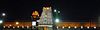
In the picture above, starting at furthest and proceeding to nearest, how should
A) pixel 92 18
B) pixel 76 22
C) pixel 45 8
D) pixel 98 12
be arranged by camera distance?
1. pixel 76 22
2. pixel 92 18
3. pixel 98 12
4. pixel 45 8

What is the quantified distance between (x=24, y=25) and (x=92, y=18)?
24811 mm

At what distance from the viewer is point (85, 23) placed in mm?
75375

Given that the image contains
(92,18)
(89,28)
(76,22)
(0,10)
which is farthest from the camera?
(76,22)

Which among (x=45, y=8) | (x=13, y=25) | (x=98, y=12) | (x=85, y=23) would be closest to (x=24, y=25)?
(x=13, y=25)

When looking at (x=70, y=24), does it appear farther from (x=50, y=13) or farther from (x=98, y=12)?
(x=50, y=13)

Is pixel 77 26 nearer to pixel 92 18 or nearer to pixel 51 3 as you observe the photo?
pixel 92 18

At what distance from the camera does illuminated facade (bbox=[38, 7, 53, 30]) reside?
1602 inches

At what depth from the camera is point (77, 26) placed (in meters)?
78.1

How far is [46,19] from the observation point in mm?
42750

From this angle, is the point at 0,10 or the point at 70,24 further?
the point at 70,24

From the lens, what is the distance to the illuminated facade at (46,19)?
4069 centimetres

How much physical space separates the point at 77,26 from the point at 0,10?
31.1 m

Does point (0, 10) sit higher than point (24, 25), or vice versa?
point (0, 10)

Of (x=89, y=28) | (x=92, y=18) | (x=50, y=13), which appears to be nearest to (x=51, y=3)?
(x=50, y=13)
